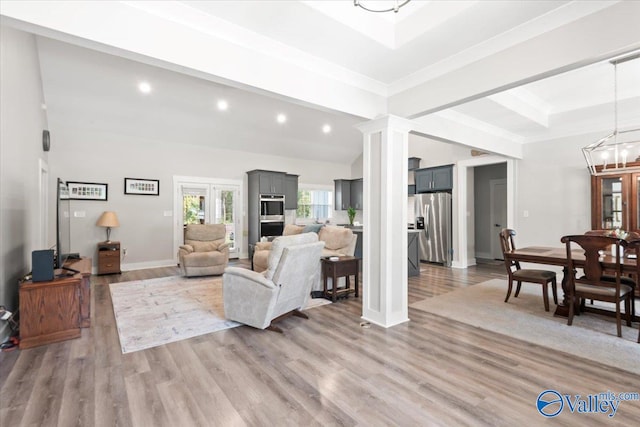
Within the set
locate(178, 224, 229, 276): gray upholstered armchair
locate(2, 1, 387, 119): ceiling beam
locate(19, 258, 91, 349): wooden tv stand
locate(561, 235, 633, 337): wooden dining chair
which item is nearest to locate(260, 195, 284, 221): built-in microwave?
locate(178, 224, 229, 276): gray upholstered armchair

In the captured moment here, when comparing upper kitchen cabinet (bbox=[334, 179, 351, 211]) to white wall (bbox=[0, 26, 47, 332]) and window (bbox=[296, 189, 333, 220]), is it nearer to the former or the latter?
window (bbox=[296, 189, 333, 220])

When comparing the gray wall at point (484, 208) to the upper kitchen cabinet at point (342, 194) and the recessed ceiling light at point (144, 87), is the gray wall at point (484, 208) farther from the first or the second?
the recessed ceiling light at point (144, 87)

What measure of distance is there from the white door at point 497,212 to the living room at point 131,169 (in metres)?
1.11

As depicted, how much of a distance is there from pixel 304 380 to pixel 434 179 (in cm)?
612

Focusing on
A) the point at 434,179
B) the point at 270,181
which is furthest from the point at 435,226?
the point at 270,181

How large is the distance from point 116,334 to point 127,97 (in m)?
4.27

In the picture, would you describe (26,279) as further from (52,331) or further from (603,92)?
(603,92)

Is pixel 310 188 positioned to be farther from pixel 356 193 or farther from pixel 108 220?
pixel 108 220

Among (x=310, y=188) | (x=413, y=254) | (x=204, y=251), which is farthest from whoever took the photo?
(x=310, y=188)

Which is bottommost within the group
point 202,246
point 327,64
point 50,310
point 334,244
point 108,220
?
point 50,310

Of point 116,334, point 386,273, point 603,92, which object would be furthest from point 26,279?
point 603,92

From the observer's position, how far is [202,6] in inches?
81.0

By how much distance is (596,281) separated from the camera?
3092 millimetres

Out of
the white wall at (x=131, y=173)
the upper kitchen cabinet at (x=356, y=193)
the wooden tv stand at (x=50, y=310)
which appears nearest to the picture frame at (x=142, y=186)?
the white wall at (x=131, y=173)
